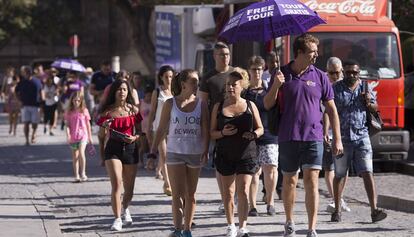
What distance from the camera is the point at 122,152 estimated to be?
11.6m

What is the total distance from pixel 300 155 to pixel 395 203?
3787 mm

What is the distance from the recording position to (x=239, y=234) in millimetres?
10297

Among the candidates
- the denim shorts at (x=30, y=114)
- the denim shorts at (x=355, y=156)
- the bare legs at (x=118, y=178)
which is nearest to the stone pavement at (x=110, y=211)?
the bare legs at (x=118, y=178)

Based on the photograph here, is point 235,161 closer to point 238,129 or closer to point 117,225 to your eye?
point 238,129

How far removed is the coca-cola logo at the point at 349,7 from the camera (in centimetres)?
1748

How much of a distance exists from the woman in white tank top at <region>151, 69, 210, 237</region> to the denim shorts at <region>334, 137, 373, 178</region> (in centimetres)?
→ 197

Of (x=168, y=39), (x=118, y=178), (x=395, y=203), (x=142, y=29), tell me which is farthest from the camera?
(x=142, y=29)

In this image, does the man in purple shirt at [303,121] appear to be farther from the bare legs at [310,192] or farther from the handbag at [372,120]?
the handbag at [372,120]

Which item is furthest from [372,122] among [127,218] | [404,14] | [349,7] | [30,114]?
[30,114]

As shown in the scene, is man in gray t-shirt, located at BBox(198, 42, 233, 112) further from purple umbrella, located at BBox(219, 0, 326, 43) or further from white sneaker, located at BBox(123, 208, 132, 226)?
white sneaker, located at BBox(123, 208, 132, 226)

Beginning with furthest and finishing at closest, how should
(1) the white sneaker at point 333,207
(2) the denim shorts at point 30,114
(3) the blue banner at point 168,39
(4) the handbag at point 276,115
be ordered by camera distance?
1. (2) the denim shorts at point 30,114
2. (3) the blue banner at point 168,39
3. (1) the white sneaker at point 333,207
4. (4) the handbag at point 276,115

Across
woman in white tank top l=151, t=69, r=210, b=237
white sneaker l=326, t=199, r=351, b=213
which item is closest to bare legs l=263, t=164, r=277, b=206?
white sneaker l=326, t=199, r=351, b=213

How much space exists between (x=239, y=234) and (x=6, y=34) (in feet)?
160

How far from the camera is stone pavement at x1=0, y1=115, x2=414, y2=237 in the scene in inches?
450
